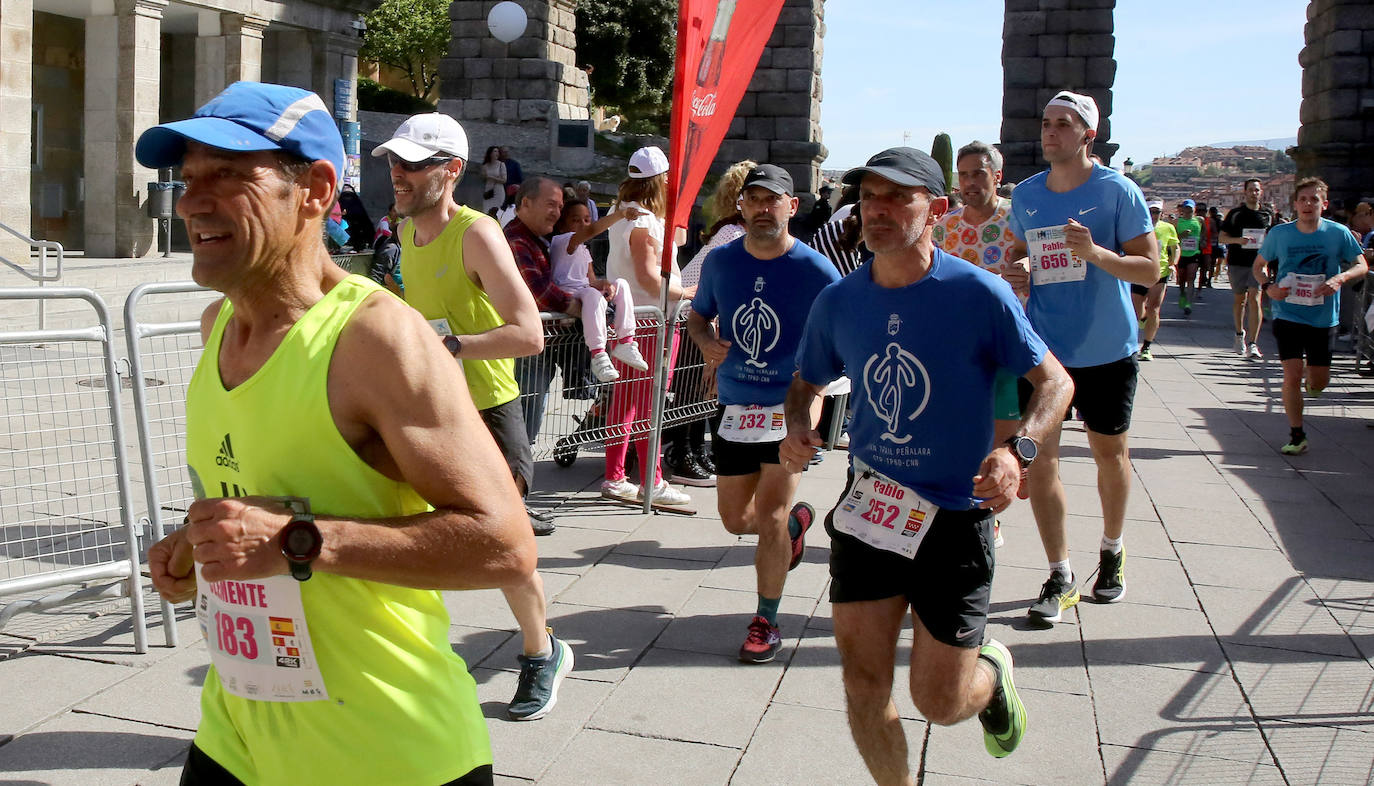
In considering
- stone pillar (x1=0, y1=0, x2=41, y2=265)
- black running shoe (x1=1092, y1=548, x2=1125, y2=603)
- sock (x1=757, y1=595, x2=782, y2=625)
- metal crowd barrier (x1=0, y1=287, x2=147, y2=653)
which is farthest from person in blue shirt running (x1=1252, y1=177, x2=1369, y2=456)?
stone pillar (x1=0, y1=0, x2=41, y2=265)

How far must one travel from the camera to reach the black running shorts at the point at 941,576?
336 centimetres

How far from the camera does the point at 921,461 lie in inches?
137

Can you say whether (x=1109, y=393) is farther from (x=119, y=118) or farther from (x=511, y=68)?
(x=511, y=68)

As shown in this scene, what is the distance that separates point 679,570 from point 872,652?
297cm

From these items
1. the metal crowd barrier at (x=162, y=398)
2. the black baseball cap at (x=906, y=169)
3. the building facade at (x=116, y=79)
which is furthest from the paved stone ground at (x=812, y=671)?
the building facade at (x=116, y=79)

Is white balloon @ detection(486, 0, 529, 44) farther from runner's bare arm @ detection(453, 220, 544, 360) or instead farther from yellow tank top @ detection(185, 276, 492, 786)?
yellow tank top @ detection(185, 276, 492, 786)

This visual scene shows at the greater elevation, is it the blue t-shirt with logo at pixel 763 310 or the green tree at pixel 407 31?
the green tree at pixel 407 31

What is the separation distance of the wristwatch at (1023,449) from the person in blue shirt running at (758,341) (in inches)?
69.3

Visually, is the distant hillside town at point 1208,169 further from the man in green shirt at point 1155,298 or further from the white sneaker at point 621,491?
the white sneaker at point 621,491

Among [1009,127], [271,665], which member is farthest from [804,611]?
[1009,127]

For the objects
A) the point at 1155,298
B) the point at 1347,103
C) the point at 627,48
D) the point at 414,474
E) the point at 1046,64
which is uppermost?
the point at 627,48

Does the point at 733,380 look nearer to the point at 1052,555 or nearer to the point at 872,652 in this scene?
the point at 1052,555

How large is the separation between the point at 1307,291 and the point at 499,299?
292 inches

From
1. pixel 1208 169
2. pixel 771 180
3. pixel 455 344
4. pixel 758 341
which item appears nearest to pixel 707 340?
pixel 758 341
